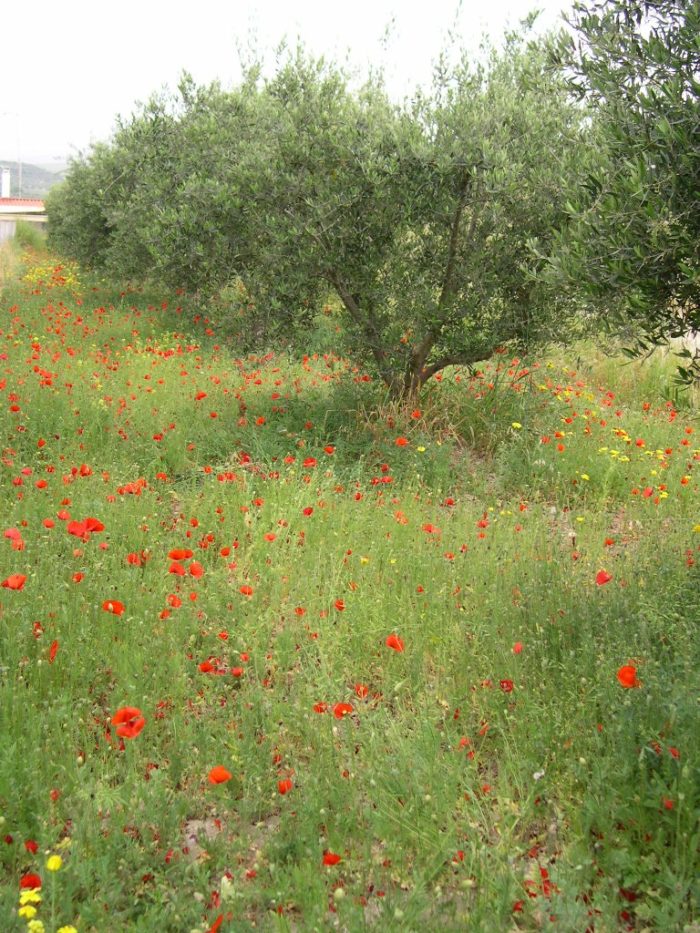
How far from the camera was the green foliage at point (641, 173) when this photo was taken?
3.62 meters

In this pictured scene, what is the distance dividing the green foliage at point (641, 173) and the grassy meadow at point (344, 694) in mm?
1546

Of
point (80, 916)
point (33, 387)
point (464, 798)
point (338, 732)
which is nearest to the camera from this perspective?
point (80, 916)

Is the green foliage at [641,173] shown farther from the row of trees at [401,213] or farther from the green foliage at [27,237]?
the green foliage at [27,237]

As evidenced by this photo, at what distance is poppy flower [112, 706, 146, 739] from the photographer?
8.67 feet

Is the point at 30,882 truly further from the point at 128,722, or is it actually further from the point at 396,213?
the point at 396,213

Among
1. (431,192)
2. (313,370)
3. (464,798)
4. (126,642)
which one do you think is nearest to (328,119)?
(431,192)

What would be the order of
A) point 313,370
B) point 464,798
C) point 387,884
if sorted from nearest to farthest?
point 387,884 → point 464,798 → point 313,370

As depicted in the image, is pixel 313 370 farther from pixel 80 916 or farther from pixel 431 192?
pixel 80 916

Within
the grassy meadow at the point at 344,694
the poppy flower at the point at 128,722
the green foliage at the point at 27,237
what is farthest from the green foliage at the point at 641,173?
the green foliage at the point at 27,237

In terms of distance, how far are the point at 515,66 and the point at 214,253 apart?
3.40 meters

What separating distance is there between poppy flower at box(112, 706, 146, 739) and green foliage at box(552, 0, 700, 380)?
113 inches

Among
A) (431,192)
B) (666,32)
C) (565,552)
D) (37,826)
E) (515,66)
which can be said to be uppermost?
(515,66)

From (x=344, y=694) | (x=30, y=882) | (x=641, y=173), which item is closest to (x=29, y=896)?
(x=30, y=882)

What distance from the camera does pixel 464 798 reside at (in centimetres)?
292
